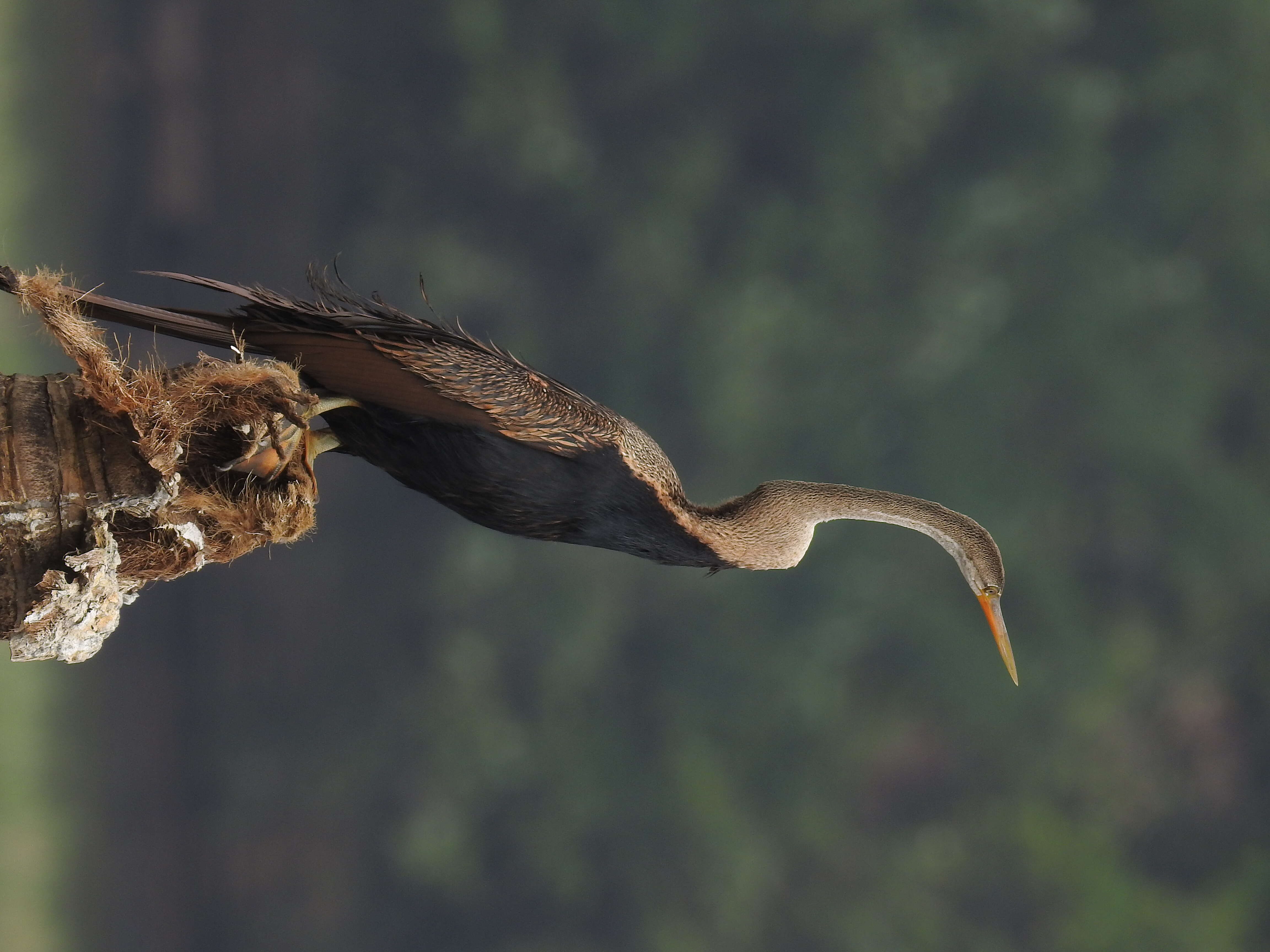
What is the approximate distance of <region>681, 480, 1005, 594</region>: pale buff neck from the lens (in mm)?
3029

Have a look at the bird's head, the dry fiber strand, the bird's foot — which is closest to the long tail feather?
the dry fiber strand

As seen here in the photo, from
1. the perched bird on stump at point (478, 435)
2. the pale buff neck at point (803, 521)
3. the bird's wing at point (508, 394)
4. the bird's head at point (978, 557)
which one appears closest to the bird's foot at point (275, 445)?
the perched bird on stump at point (478, 435)

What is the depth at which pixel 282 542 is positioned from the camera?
2.88 meters

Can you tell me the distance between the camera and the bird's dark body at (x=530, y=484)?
2.88m

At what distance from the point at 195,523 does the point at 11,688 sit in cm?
429

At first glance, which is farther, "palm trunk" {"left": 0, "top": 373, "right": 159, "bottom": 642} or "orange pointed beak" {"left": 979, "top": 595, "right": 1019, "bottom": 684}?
"orange pointed beak" {"left": 979, "top": 595, "right": 1019, "bottom": 684}

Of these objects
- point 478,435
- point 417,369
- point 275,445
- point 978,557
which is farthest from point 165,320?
point 978,557

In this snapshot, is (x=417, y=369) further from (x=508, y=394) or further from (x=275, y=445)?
(x=275, y=445)

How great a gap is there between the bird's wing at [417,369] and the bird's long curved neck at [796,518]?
1.30 feet

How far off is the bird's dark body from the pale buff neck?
7cm

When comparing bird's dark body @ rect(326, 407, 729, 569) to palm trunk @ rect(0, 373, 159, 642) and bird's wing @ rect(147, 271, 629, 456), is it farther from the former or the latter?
palm trunk @ rect(0, 373, 159, 642)

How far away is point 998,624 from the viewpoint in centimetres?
338

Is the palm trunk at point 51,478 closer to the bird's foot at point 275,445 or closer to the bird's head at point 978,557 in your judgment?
the bird's foot at point 275,445

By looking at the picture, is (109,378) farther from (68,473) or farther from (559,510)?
(559,510)
